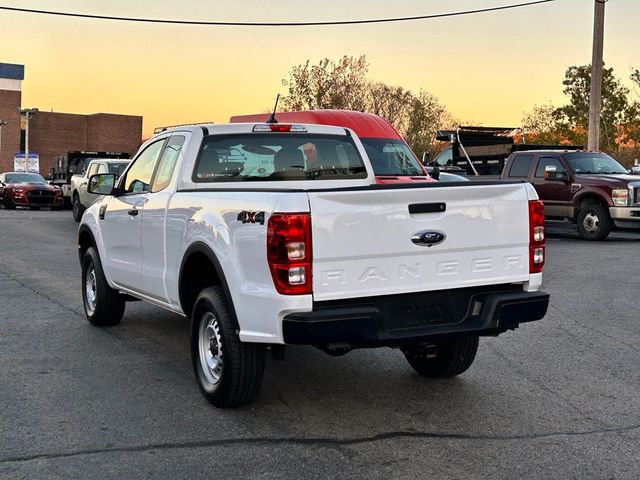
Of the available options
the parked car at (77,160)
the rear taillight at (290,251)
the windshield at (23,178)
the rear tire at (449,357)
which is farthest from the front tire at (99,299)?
the windshield at (23,178)

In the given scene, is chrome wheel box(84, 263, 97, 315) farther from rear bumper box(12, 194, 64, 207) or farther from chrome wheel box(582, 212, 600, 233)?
rear bumper box(12, 194, 64, 207)

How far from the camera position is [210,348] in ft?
18.6

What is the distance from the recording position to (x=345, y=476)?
4266 mm

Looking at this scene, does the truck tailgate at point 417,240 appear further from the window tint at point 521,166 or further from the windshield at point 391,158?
the window tint at point 521,166

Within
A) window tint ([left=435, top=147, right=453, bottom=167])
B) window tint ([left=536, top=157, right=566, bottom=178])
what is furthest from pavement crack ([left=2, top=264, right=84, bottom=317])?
window tint ([left=435, top=147, right=453, bottom=167])

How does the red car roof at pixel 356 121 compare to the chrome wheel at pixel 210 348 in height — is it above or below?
above

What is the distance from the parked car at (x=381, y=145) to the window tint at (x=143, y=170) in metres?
6.39

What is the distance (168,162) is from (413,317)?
2.79 metres

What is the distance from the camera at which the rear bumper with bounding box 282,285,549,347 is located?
4.72 metres

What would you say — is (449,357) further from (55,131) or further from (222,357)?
(55,131)

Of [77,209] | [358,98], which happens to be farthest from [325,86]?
[77,209]

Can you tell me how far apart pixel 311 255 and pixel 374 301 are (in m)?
0.52

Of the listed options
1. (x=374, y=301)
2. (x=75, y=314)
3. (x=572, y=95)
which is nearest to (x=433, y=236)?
(x=374, y=301)

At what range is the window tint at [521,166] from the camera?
1936 centimetres
